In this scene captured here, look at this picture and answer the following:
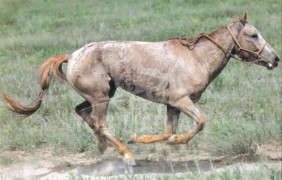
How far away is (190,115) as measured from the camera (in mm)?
7203

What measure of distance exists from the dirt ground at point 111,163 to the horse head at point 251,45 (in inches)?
43.5

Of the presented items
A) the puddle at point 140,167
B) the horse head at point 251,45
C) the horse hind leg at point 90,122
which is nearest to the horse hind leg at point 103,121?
the horse hind leg at point 90,122

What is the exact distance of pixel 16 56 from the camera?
1563 cm

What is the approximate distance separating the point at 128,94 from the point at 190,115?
3.56m

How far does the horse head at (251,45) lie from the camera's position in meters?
7.49

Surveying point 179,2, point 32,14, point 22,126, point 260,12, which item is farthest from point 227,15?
point 22,126

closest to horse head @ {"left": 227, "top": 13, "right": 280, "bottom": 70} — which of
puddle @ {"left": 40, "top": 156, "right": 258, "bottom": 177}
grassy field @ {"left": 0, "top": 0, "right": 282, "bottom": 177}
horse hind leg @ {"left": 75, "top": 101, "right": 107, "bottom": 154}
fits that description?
grassy field @ {"left": 0, "top": 0, "right": 282, "bottom": 177}

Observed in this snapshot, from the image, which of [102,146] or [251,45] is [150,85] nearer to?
[102,146]

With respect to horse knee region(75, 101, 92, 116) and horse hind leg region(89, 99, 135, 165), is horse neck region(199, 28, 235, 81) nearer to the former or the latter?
horse hind leg region(89, 99, 135, 165)

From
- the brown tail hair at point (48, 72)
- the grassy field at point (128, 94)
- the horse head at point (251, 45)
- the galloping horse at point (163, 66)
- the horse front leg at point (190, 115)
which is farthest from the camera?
the grassy field at point (128, 94)

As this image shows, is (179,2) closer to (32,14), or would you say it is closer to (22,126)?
(32,14)

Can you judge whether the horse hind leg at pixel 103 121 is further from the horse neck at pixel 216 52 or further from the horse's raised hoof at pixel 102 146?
the horse neck at pixel 216 52

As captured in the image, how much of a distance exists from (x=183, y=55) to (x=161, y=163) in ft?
4.83

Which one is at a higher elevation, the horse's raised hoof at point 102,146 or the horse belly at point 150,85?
the horse belly at point 150,85
